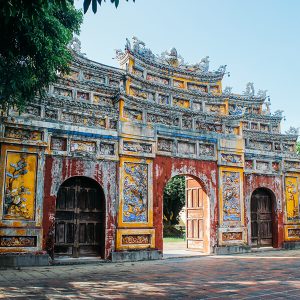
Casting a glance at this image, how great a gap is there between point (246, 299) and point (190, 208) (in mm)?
7852

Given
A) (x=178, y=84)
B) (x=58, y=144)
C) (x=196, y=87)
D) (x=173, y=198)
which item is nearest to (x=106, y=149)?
(x=58, y=144)

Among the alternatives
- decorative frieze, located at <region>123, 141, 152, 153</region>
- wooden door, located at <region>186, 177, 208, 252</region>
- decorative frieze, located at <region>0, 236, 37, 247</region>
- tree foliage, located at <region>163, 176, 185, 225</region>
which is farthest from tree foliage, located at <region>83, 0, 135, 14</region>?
tree foliage, located at <region>163, 176, 185, 225</region>

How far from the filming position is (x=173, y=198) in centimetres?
2392

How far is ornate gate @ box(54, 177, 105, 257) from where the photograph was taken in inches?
394

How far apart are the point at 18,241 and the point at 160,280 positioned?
3899 millimetres

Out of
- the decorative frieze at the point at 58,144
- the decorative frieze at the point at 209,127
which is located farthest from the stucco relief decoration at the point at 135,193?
the decorative frieze at the point at 209,127

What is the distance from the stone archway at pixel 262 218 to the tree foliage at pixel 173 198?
32.6 feet

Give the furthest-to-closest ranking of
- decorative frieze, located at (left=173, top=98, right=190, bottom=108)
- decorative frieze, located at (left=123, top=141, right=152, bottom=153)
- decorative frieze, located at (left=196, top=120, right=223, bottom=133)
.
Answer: decorative frieze, located at (left=173, top=98, right=190, bottom=108), decorative frieze, located at (left=196, top=120, right=223, bottom=133), decorative frieze, located at (left=123, top=141, right=152, bottom=153)

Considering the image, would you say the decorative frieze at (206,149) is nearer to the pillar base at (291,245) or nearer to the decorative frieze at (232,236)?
the decorative frieze at (232,236)

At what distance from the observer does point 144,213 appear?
35.9ft

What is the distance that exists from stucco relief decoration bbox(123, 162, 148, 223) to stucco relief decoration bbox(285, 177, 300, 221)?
6145 mm

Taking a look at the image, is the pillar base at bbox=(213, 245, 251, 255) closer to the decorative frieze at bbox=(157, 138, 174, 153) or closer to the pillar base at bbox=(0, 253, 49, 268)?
the decorative frieze at bbox=(157, 138, 174, 153)

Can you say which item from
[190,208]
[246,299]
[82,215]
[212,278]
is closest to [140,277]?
[212,278]

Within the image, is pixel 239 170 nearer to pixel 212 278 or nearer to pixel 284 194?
pixel 284 194
